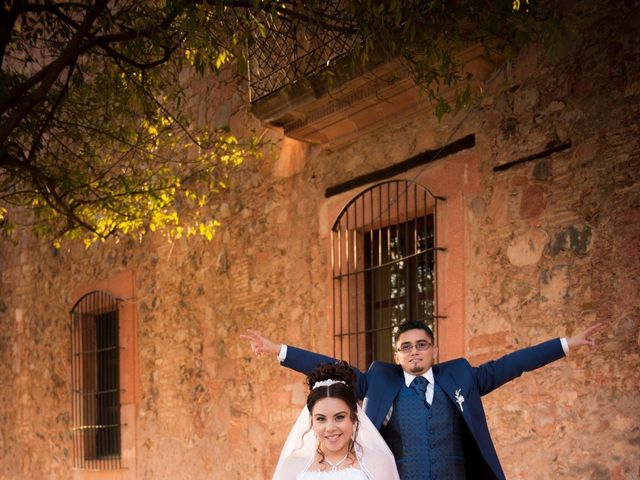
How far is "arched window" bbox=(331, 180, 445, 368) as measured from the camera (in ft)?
24.3

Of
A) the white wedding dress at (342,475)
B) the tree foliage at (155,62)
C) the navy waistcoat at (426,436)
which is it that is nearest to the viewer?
the white wedding dress at (342,475)

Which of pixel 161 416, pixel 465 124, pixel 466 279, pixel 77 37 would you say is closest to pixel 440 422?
pixel 466 279

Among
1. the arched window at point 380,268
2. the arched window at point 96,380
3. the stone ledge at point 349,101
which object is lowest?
the arched window at point 96,380

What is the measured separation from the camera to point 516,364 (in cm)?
477

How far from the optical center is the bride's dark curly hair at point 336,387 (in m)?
4.25

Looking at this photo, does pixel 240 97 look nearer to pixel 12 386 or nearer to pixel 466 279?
pixel 466 279

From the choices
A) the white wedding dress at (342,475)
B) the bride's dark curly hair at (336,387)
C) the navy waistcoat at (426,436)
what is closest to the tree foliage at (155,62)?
the navy waistcoat at (426,436)

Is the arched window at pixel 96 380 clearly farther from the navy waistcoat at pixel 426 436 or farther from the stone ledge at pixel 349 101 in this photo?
the navy waistcoat at pixel 426 436

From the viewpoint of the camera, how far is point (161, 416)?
10.4 m

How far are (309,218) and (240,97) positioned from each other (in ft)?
5.50

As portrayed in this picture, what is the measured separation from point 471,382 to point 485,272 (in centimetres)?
198

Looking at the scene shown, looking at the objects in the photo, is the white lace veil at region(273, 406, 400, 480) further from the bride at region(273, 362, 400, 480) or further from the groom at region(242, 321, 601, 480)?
the groom at region(242, 321, 601, 480)

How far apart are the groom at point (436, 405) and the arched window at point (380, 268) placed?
2.37 meters

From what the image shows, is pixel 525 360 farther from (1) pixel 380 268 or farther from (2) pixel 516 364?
(1) pixel 380 268
